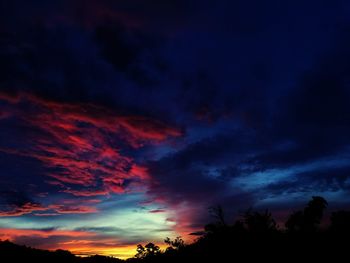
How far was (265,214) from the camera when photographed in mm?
35938

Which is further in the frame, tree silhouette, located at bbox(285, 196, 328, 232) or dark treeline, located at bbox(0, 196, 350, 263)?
tree silhouette, located at bbox(285, 196, 328, 232)

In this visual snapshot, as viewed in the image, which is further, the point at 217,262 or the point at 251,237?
the point at 251,237

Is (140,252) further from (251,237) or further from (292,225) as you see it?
(251,237)

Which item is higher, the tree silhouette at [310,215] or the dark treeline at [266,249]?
the tree silhouette at [310,215]

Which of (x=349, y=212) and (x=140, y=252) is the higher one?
(x=140, y=252)

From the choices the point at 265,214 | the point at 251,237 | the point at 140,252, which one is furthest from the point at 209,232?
the point at 140,252

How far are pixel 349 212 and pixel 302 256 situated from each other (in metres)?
21.2

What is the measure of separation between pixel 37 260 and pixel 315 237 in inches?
801

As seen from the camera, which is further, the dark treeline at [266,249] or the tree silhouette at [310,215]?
the tree silhouette at [310,215]

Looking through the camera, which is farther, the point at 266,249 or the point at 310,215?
the point at 310,215

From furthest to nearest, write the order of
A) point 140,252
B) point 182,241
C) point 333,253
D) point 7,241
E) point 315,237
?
point 140,252
point 182,241
point 7,241
point 315,237
point 333,253

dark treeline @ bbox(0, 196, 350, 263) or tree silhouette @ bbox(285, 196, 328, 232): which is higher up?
tree silhouette @ bbox(285, 196, 328, 232)

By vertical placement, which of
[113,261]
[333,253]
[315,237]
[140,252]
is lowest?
[333,253]

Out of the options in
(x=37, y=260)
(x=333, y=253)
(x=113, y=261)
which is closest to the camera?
(x=333, y=253)
